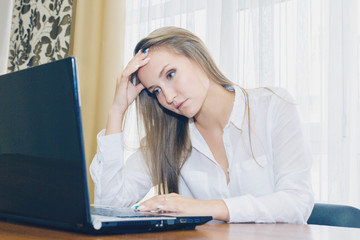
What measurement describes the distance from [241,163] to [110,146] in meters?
0.46

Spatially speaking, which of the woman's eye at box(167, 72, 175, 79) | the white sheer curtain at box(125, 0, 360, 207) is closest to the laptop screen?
the woman's eye at box(167, 72, 175, 79)

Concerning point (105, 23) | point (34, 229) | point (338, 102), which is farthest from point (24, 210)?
point (105, 23)

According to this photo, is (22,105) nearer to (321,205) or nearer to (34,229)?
(34,229)

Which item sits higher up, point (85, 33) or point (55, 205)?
point (85, 33)

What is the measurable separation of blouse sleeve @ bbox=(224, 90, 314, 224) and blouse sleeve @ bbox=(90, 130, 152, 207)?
0.51m

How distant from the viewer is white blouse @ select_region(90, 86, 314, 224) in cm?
119

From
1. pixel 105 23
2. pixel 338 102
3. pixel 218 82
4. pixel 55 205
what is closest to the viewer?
pixel 55 205

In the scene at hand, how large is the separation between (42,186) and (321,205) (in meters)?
0.85

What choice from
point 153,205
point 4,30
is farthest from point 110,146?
point 4,30

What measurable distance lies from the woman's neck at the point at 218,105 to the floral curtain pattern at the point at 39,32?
1723mm

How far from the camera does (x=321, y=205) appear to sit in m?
1.14

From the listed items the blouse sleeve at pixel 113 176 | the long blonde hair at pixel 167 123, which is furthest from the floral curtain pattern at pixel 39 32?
the blouse sleeve at pixel 113 176

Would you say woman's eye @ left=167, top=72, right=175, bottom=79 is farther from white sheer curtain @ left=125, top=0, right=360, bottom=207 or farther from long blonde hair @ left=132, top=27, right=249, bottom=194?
white sheer curtain @ left=125, top=0, right=360, bottom=207

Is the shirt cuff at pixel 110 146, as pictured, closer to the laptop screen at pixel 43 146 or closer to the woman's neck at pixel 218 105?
the woman's neck at pixel 218 105
